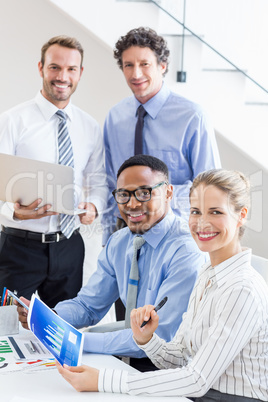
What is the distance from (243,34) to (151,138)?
194 centimetres

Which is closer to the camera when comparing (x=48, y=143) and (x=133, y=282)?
(x=133, y=282)

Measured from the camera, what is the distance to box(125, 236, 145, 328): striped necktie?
2.06m

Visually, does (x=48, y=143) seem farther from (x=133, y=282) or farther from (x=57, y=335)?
(x=57, y=335)

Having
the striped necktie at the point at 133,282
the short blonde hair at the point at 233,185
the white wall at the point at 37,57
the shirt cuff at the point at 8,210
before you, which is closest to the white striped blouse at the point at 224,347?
the short blonde hair at the point at 233,185

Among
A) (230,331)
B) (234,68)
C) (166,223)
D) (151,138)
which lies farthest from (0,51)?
(230,331)

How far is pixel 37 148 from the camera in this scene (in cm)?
274

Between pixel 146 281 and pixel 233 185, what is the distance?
22.3 inches

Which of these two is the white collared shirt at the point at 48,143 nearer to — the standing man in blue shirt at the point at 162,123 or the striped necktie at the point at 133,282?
the standing man in blue shirt at the point at 162,123

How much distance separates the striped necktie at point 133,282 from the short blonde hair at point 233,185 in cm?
46

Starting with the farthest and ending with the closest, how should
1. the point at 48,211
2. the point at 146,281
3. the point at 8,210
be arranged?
the point at 8,210 < the point at 48,211 < the point at 146,281

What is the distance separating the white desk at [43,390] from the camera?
1.40 metres

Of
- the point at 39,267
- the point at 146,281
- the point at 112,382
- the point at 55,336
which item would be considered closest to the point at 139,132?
the point at 39,267

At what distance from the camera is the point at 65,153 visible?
278 cm

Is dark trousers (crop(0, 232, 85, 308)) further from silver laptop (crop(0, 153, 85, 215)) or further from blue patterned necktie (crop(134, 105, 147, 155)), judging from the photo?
blue patterned necktie (crop(134, 105, 147, 155))
